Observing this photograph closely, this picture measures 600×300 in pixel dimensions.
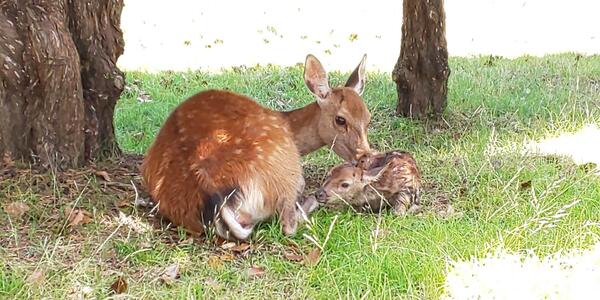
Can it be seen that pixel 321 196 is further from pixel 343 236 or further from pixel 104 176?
pixel 104 176

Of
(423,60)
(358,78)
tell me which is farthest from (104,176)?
(423,60)

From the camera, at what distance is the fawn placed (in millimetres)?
4977

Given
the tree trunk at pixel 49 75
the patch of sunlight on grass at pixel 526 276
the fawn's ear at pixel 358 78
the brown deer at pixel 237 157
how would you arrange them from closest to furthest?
the patch of sunlight on grass at pixel 526 276 < the brown deer at pixel 237 157 < the tree trunk at pixel 49 75 < the fawn's ear at pixel 358 78

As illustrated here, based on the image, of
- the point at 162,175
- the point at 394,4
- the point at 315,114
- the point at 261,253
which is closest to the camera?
the point at 261,253

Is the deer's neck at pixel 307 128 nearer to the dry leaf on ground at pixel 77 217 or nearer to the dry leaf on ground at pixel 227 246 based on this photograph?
the dry leaf on ground at pixel 227 246

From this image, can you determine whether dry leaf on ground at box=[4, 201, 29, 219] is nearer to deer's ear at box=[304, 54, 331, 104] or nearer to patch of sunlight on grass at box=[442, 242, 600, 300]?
deer's ear at box=[304, 54, 331, 104]

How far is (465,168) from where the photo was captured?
5719 millimetres

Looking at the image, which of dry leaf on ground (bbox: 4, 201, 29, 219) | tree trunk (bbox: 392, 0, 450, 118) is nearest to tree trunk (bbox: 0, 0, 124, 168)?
dry leaf on ground (bbox: 4, 201, 29, 219)

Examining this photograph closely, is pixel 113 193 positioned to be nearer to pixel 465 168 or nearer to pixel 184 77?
pixel 465 168

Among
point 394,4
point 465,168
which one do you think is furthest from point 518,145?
point 394,4

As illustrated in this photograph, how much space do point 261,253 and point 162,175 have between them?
748mm

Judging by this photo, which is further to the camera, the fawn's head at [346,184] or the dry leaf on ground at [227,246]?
the fawn's head at [346,184]

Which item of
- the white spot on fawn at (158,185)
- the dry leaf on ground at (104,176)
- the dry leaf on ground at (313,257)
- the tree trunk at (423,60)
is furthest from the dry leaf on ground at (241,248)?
the tree trunk at (423,60)

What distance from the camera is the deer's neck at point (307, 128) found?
5641 millimetres
